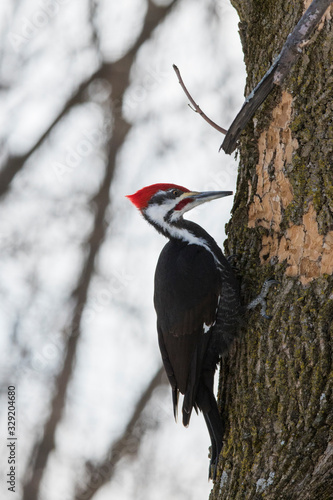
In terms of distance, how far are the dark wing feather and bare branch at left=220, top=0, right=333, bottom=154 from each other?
62 centimetres

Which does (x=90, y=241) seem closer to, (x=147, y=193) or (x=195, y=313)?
(x=147, y=193)

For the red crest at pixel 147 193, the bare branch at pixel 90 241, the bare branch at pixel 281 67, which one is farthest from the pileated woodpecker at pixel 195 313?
the bare branch at pixel 90 241

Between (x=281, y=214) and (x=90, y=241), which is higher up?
(x=90, y=241)

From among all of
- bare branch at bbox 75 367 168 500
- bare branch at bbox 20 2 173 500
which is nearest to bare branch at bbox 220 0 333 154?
bare branch at bbox 20 2 173 500

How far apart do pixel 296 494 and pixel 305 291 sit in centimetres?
75

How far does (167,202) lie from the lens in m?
3.19

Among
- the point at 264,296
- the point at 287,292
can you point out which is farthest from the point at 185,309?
the point at 287,292

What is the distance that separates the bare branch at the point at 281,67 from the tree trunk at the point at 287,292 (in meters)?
0.05

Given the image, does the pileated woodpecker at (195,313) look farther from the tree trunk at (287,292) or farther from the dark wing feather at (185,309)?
the tree trunk at (287,292)

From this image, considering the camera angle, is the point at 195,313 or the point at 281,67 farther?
the point at 195,313

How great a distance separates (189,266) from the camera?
2.89 metres

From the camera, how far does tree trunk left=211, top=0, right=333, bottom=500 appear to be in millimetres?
2109

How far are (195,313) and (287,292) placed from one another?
631 mm

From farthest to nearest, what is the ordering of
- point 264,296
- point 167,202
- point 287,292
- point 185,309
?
point 167,202, point 185,309, point 264,296, point 287,292
